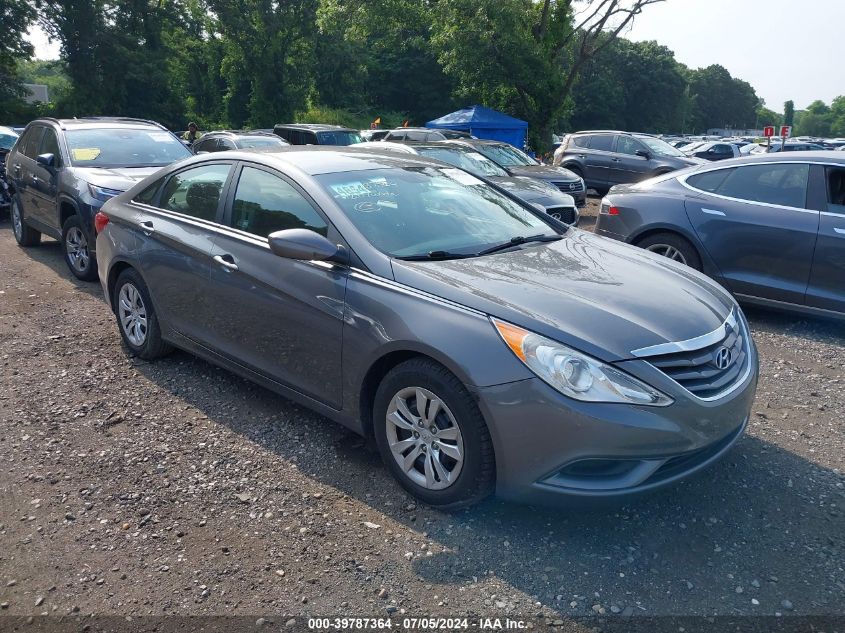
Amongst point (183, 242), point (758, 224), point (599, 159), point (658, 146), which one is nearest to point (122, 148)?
point (183, 242)

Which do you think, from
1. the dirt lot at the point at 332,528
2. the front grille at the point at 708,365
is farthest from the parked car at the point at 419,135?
the front grille at the point at 708,365

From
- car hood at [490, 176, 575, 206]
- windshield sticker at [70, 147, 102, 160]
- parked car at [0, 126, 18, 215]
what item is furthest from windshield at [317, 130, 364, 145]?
windshield sticker at [70, 147, 102, 160]

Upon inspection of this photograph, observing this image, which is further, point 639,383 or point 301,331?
point 301,331

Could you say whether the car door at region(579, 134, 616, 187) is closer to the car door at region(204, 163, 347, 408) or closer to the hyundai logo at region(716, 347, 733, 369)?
the car door at region(204, 163, 347, 408)

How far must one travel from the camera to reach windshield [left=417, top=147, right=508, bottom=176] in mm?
10773

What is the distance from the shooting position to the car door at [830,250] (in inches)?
234

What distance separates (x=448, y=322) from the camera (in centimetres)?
326

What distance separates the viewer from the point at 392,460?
358 cm

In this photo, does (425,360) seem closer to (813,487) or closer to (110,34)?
(813,487)

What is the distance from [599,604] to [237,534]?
161 cm

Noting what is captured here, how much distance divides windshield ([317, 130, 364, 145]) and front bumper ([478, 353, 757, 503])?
51.4 feet


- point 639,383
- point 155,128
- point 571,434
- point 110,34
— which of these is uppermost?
point 110,34

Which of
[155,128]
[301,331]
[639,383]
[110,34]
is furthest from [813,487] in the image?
[110,34]

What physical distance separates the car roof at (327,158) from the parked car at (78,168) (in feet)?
10.7
